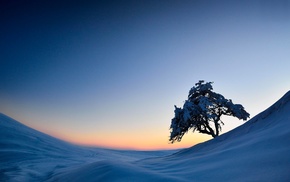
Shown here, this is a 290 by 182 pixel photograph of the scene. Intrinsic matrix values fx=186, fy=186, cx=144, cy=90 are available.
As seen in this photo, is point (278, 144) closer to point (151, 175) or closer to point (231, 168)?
point (231, 168)

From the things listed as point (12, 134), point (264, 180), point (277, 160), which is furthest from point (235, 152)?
point (12, 134)

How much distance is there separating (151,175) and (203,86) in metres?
13.9

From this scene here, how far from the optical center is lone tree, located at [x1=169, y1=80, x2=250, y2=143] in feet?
54.2

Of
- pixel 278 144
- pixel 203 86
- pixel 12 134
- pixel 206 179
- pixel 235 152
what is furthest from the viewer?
pixel 12 134

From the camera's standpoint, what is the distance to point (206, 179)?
3809 millimetres

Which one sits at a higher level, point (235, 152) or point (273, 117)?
point (273, 117)

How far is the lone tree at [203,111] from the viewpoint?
1653cm

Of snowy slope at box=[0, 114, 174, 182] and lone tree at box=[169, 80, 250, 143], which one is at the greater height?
lone tree at box=[169, 80, 250, 143]

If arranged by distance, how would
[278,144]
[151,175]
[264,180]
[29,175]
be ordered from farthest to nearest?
[29,175] → [151,175] → [278,144] → [264,180]

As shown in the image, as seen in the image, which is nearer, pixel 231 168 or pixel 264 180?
pixel 264 180

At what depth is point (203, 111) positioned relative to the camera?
1652 cm

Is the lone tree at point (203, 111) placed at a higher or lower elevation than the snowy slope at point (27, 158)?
higher

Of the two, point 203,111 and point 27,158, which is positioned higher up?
point 203,111

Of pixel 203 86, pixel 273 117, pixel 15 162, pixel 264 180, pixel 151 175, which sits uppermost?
pixel 203 86
